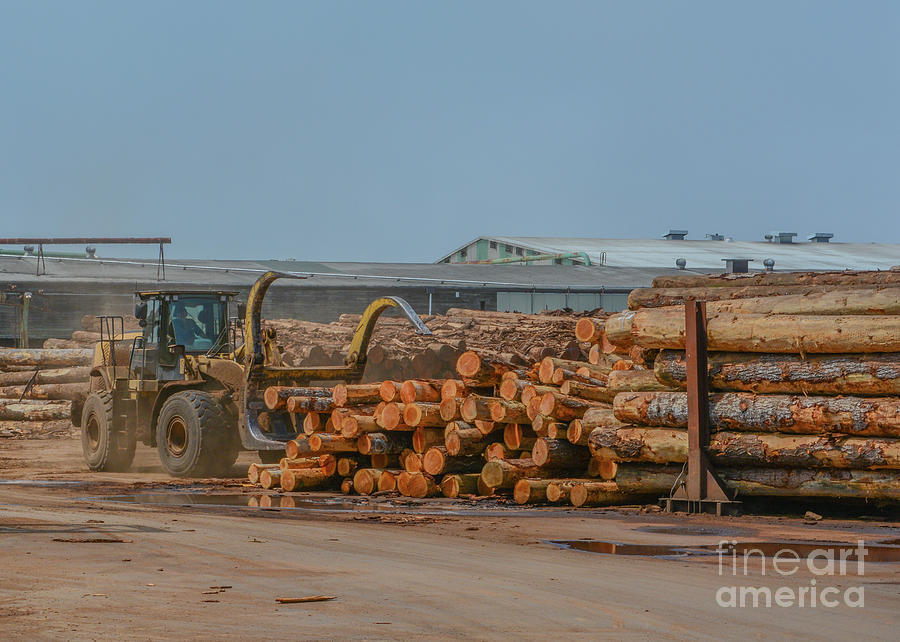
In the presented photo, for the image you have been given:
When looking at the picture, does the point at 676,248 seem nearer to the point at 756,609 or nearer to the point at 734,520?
the point at 734,520

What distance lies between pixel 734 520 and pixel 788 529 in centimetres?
88

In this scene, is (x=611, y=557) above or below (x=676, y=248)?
below

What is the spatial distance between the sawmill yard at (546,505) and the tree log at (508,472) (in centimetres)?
2

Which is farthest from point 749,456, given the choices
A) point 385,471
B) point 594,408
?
point 385,471

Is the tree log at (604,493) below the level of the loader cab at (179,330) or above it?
below

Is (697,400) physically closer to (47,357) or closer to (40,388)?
(40,388)

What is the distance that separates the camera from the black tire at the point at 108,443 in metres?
19.2

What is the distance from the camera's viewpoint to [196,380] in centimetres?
1838

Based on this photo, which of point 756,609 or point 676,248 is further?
point 676,248

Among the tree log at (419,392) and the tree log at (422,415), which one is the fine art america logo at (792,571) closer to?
the tree log at (422,415)

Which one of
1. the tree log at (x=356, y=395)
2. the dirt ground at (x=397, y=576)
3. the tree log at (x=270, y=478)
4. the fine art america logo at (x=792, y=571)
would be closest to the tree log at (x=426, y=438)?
the tree log at (x=356, y=395)

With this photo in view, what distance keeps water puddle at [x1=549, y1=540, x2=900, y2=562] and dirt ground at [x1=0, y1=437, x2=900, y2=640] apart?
0.87 feet

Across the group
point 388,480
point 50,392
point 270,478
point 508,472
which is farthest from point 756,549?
point 50,392

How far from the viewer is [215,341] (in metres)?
18.8
